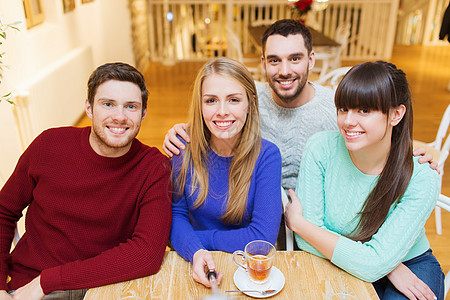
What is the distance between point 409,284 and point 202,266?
669mm

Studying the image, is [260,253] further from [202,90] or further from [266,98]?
[266,98]

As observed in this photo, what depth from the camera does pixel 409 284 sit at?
4.09 ft

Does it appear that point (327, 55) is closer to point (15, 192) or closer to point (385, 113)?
point (385, 113)

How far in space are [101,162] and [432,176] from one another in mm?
1110

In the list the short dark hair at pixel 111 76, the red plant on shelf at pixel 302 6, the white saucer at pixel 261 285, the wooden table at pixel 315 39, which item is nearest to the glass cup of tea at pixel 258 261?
the white saucer at pixel 261 285

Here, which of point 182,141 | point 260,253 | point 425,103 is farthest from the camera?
point 425,103

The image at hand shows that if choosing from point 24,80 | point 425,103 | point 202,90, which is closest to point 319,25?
point 425,103

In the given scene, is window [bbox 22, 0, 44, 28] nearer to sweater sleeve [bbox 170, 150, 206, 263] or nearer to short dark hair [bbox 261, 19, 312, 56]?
short dark hair [bbox 261, 19, 312, 56]

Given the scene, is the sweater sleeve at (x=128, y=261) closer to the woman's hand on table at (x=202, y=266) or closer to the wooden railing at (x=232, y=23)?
the woman's hand on table at (x=202, y=266)

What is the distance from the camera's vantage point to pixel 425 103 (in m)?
5.20

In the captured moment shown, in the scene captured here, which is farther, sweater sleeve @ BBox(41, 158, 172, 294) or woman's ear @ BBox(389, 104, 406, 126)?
woman's ear @ BBox(389, 104, 406, 126)

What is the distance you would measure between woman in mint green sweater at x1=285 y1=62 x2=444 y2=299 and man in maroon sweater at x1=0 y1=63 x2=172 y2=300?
1.72 feet

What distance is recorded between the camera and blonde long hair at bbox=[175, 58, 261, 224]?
140cm

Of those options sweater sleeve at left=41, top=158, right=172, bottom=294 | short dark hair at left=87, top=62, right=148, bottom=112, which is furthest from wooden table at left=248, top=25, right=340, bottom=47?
sweater sleeve at left=41, top=158, right=172, bottom=294
